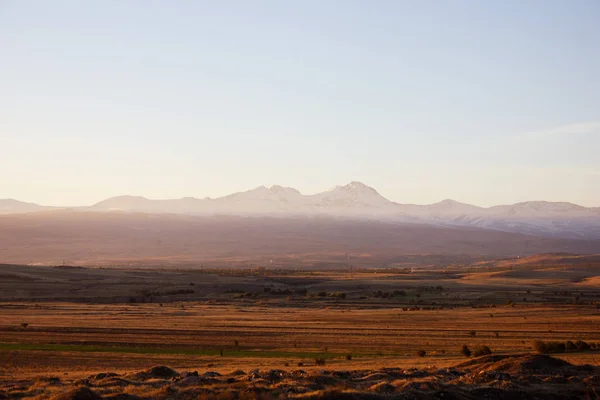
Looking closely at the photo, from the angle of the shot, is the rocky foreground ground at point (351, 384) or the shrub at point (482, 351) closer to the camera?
the rocky foreground ground at point (351, 384)

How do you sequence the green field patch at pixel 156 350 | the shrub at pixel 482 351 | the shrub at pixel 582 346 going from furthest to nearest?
1. the green field patch at pixel 156 350
2. the shrub at pixel 582 346
3. the shrub at pixel 482 351

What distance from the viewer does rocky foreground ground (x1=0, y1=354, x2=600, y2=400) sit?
14.7 metres

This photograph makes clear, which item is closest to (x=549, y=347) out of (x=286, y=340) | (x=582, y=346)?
(x=582, y=346)

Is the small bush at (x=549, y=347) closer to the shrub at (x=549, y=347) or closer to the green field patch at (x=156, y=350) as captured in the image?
the shrub at (x=549, y=347)

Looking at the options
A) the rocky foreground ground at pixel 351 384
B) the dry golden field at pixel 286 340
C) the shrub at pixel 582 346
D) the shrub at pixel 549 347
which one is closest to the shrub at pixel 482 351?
the dry golden field at pixel 286 340

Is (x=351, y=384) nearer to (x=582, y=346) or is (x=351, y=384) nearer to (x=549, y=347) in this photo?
(x=549, y=347)

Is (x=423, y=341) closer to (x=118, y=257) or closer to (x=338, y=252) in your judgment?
(x=118, y=257)

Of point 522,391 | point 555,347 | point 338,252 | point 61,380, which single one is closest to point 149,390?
point 61,380

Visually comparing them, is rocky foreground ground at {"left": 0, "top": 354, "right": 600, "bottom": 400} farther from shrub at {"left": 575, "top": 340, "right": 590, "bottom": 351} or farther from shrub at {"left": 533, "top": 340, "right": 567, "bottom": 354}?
shrub at {"left": 575, "top": 340, "right": 590, "bottom": 351}

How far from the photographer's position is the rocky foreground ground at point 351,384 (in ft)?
48.1

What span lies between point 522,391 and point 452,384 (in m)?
1.70

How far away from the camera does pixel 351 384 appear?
1623cm

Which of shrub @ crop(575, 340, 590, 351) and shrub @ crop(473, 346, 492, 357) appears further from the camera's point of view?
shrub @ crop(575, 340, 590, 351)

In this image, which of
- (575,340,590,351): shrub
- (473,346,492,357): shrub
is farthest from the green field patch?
(575,340,590,351): shrub
